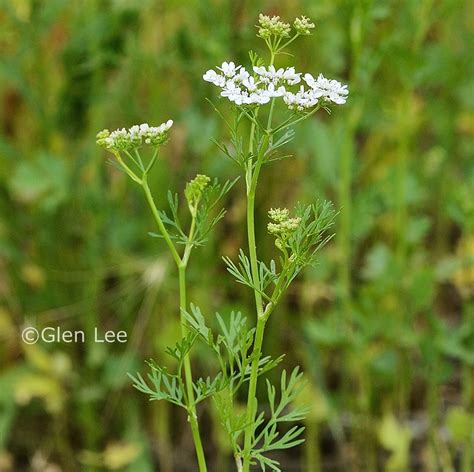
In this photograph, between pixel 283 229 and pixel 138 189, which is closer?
pixel 283 229

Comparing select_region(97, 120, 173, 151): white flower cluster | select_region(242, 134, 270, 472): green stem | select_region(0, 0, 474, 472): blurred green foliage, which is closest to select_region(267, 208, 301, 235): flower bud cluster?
select_region(242, 134, 270, 472): green stem

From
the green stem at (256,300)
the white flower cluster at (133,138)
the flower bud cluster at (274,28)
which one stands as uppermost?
the flower bud cluster at (274,28)

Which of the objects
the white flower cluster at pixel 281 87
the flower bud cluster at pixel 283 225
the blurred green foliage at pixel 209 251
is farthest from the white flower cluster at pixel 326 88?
the blurred green foliage at pixel 209 251

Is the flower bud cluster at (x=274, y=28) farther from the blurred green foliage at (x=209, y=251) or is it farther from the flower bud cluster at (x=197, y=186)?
the blurred green foliage at (x=209, y=251)

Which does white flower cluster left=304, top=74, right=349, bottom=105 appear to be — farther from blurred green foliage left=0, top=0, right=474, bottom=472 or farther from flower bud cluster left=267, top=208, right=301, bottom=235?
blurred green foliage left=0, top=0, right=474, bottom=472

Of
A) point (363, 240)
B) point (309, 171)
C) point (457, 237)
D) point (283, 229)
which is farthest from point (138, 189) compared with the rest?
point (283, 229)

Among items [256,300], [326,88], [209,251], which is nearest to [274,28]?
[326,88]

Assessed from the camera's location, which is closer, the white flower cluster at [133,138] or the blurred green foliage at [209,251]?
the white flower cluster at [133,138]

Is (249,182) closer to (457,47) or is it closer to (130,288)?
(130,288)

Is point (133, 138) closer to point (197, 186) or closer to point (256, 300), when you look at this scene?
point (197, 186)
